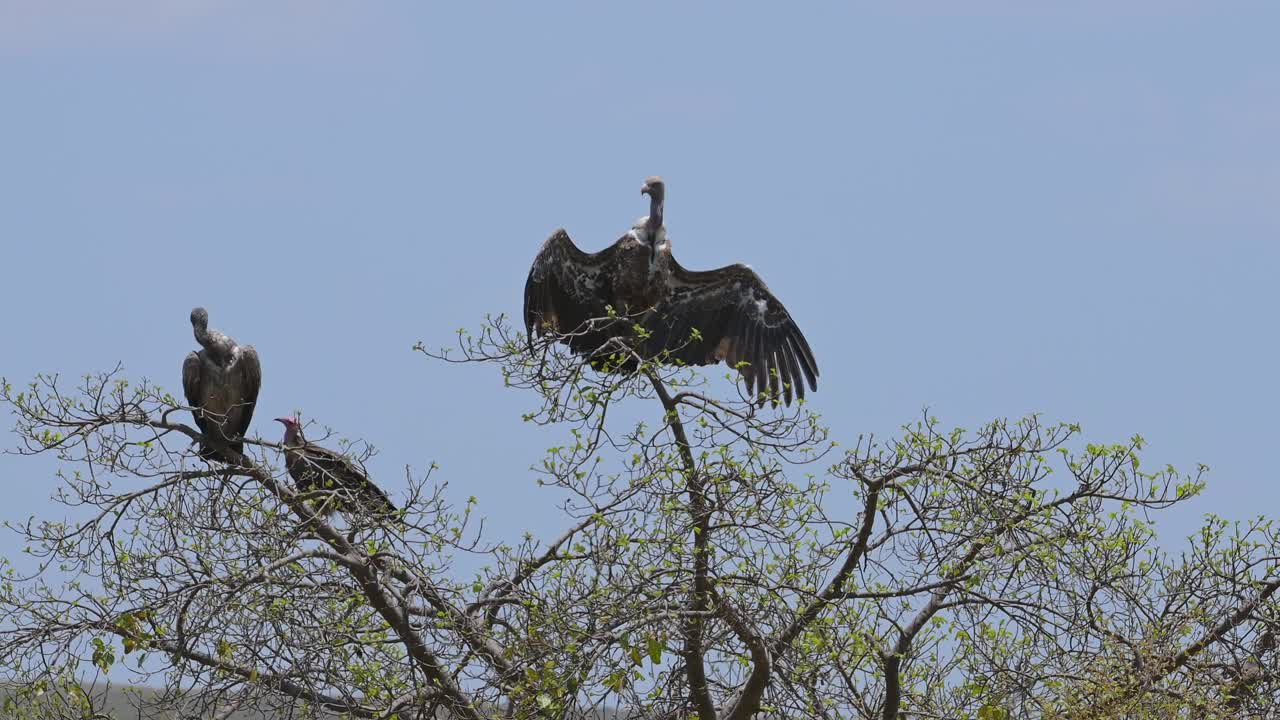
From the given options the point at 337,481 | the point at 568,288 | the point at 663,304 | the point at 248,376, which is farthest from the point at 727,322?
the point at 337,481

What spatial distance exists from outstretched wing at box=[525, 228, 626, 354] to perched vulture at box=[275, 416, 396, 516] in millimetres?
1984

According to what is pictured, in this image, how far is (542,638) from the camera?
645 centimetres

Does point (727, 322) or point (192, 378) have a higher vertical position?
point (727, 322)

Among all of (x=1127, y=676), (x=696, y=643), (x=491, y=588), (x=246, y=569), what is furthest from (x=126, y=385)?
(x=1127, y=676)

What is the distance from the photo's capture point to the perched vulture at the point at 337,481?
7.07 m

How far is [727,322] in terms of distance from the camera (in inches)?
395

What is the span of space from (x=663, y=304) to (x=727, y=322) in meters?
0.44

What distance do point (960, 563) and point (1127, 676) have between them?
2.91 feet

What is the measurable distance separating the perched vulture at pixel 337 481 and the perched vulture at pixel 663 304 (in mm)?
1917

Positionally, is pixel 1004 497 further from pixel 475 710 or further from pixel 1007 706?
pixel 475 710

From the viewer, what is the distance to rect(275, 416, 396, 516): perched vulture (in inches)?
279

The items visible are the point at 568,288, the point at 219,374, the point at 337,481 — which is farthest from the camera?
the point at 568,288

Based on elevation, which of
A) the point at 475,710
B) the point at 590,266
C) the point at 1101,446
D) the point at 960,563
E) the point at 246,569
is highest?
the point at 590,266

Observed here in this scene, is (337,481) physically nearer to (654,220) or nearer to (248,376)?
(248,376)
